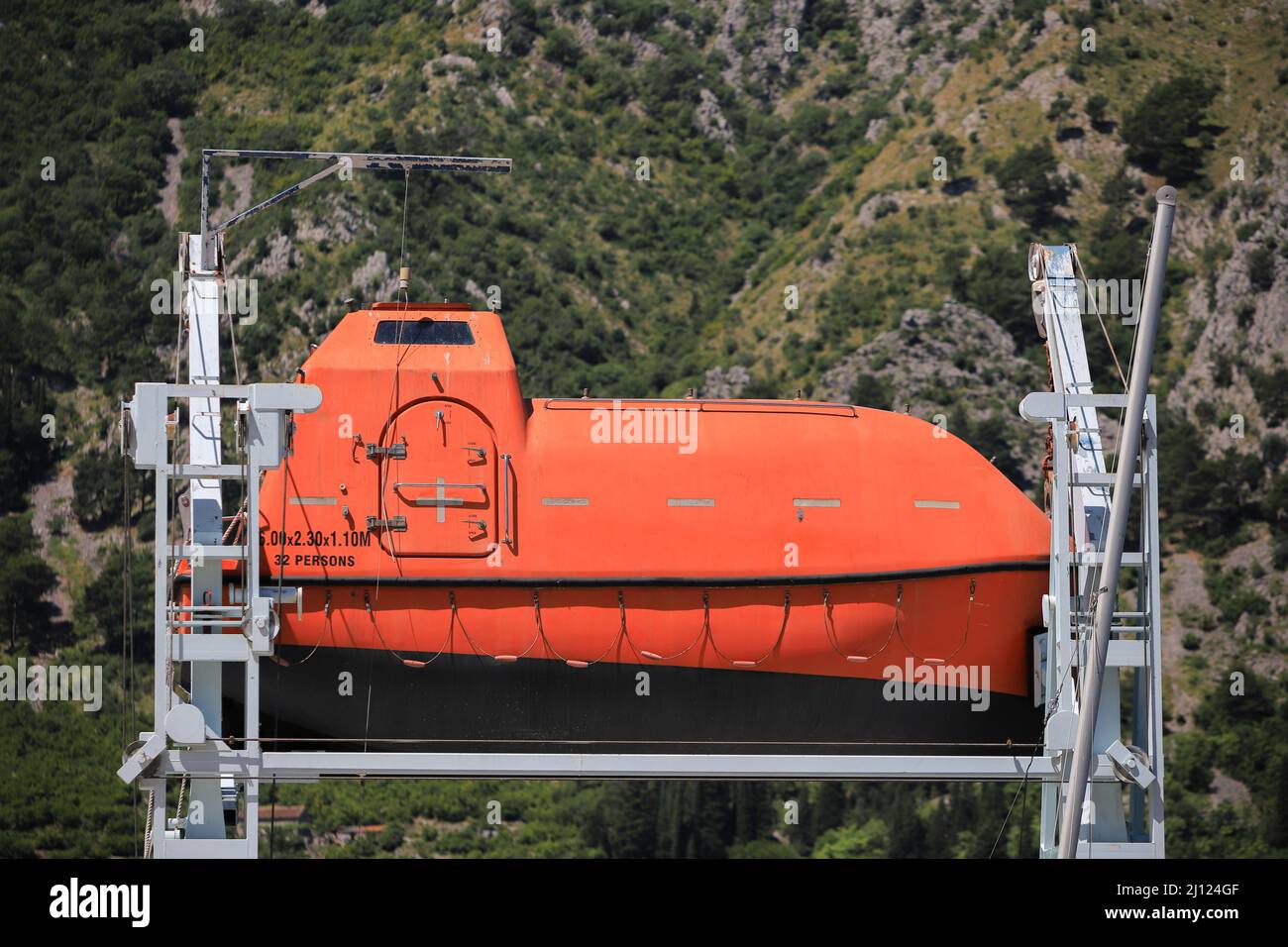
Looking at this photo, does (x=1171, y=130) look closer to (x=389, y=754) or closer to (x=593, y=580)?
(x=593, y=580)

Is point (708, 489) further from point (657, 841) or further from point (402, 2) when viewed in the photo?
point (402, 2)

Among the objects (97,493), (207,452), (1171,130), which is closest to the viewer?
(207,452)

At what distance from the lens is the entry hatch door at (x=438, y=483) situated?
2062 centimetres

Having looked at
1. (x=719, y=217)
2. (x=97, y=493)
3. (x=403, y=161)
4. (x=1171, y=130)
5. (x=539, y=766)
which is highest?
(x=1171, y=130)

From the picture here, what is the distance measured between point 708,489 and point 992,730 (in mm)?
4025

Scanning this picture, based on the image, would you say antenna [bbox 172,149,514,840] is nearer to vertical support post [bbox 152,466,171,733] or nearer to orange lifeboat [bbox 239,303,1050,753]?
vertical support post [bbox 152,466,171,733]

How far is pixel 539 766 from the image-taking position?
19.4 m

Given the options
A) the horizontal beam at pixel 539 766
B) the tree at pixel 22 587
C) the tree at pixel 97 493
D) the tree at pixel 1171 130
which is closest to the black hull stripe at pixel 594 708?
the horizontal beam at pixel 539 766

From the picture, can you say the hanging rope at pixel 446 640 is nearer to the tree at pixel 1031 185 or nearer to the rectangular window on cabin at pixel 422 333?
the rectangular window on cabin at pixel 422 333

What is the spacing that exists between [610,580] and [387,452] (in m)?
2.74

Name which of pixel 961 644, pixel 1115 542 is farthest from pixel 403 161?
pixel 1115 542

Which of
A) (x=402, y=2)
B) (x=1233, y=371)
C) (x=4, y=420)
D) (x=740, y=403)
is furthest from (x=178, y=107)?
(x=740, y=403)

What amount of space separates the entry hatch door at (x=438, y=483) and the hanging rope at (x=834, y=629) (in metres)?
3.58
